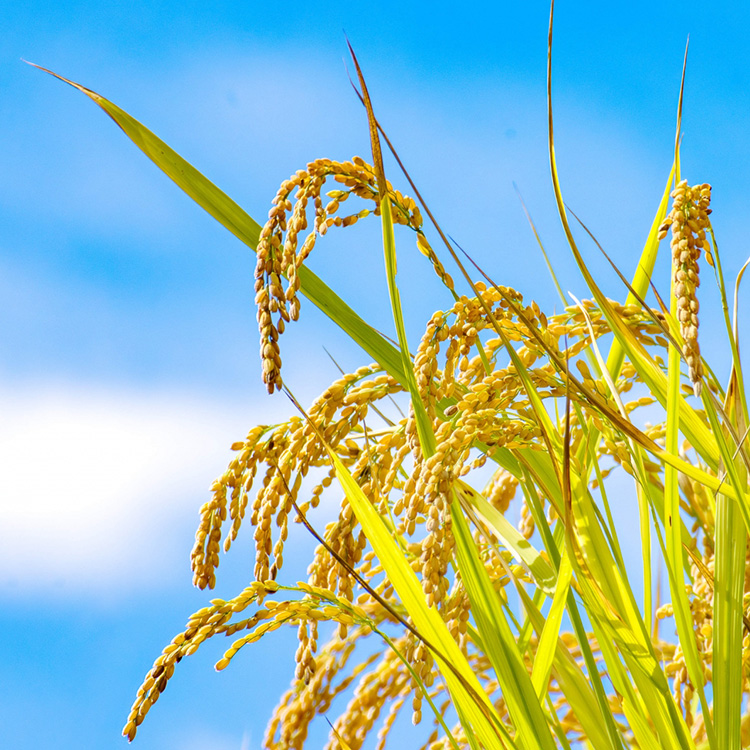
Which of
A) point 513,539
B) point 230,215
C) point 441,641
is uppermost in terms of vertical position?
point 230,215

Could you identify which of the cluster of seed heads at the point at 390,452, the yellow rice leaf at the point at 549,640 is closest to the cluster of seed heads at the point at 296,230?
the cluster of seed heads at the point at 390,452

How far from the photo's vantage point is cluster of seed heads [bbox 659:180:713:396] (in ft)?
1.84

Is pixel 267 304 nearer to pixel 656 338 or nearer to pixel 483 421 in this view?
pixel 483 421

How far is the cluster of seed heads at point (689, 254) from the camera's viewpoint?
22.0 inches

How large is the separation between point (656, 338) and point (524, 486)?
240 mm

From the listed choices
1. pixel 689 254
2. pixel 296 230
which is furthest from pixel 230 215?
pixel 689 254

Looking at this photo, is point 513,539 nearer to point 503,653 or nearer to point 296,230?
point 503,653

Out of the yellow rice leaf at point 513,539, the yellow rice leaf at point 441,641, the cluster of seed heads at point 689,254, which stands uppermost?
the cluster of seed heads at point 689,254

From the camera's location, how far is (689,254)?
2.08ft

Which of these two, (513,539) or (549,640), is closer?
(549,640)

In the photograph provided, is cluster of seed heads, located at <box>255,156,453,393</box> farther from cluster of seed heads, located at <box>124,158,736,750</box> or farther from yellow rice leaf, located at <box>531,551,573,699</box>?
yellow rice leaf, located at <box>531,551,573,699</box>

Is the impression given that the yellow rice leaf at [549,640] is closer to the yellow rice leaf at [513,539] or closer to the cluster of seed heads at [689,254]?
the yellow rice leaf at [513,539]

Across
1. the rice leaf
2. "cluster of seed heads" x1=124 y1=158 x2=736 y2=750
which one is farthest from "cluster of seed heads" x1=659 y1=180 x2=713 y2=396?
the rice leaf

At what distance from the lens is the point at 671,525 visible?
75 centimetres
